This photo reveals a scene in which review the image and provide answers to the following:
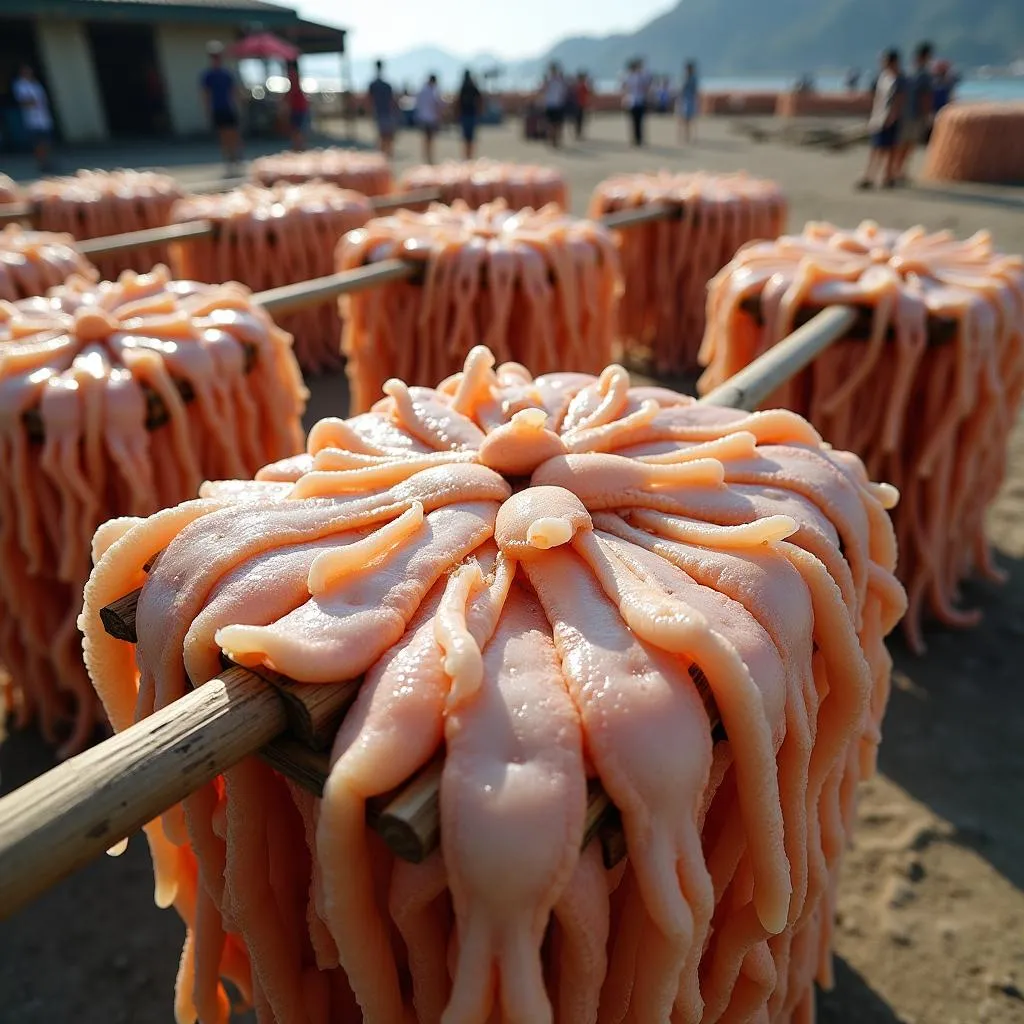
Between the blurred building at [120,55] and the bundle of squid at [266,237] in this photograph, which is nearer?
the bundle of squid at [266,237]

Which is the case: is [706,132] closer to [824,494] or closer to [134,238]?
[134,238]

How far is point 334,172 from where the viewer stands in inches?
254

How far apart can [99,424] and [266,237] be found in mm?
3228

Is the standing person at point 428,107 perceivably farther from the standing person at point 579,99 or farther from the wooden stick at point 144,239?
the wooden stick at point 144,239

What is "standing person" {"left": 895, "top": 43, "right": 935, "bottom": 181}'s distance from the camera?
29.2 ft

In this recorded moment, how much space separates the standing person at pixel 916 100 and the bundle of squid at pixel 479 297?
8041 mm

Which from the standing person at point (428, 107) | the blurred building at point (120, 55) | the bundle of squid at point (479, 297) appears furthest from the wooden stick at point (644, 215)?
the blurred building at point (120, 55)

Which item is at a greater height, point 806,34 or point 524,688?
point 806,34

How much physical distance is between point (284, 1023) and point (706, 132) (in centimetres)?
1973

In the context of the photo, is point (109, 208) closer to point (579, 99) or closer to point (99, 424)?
point (99, 424)

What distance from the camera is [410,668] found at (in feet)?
2.55

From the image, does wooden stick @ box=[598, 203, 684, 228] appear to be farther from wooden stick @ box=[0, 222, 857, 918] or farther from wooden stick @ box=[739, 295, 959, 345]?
wooden stick @ box=[0, 222, 857, 918]

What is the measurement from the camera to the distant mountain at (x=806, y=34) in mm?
118375

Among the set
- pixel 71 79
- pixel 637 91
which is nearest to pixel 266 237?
pixel 637 91
